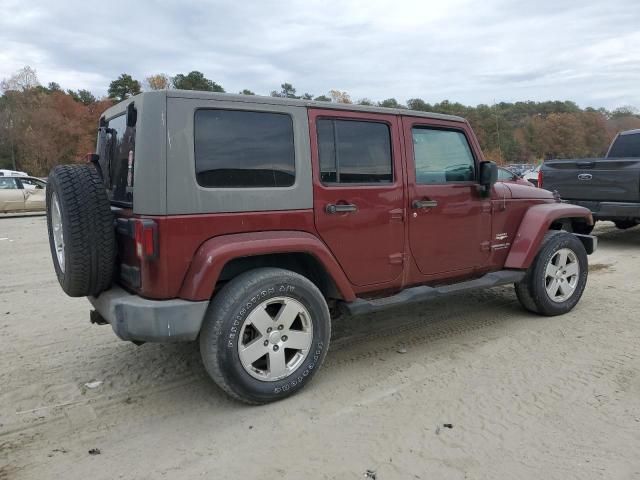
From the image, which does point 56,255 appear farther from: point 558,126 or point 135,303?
point 558,126

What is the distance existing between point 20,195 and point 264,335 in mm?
16599

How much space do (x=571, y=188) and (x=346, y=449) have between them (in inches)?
292

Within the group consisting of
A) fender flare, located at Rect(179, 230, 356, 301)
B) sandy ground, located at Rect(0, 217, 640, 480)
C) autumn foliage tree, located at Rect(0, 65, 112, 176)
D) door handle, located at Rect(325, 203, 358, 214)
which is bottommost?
sandy ground, located at Rect(0, 217, 640, 480)

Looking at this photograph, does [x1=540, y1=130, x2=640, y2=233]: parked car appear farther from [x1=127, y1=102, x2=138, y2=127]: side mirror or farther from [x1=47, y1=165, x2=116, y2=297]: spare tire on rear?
[x1=47, y1=165, x2=116, y2=297]: spare tire on rear

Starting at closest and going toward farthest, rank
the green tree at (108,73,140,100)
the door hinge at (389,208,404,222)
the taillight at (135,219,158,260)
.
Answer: the taillight at (135,219,158,260), the door hinge at (389,208,404,222), the green tree at (108,73,140,100)

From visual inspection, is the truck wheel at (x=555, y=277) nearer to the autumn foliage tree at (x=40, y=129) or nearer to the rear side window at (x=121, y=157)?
the rear side window at (x=121, y=157)

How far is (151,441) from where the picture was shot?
2.85 m

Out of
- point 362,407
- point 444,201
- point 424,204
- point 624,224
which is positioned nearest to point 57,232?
point 362,407

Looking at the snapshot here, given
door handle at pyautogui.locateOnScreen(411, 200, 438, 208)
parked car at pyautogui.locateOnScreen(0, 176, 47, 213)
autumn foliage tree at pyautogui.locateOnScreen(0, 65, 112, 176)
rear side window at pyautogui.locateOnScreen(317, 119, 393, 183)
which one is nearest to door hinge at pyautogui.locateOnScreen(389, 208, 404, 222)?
door handle at pyautogui.locateOnScreen(411, 200, 438, 208)

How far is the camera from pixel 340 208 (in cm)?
348

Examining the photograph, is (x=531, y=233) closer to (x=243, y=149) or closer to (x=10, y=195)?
(x=243, y=149)

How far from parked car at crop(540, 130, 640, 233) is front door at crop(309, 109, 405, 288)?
5.75 metres

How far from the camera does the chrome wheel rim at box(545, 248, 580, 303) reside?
482 cm

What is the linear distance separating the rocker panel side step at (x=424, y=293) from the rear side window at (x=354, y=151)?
891mm
